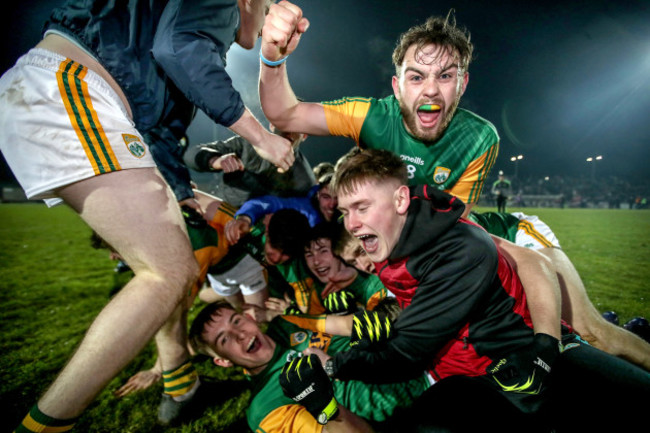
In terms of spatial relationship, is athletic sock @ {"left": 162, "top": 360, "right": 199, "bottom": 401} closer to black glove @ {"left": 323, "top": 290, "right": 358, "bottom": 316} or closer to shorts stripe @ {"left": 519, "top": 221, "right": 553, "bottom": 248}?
black glove @ {"left": 323, "top": 290, "right": 358, "bottom": 316}

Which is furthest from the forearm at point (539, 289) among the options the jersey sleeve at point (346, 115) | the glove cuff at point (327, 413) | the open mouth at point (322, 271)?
the open mouth at point (322, 271)

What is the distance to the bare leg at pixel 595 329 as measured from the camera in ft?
6.67

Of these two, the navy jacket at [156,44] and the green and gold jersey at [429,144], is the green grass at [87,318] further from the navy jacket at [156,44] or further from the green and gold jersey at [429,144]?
the green and gold jersey at [429,144]

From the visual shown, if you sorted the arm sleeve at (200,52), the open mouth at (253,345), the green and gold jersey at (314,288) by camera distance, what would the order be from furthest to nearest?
the green and gold jersey at (314,288) < the open mouth at (253,345) < the arm sleeve at (200,52)

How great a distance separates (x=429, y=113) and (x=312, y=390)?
6.53 feet

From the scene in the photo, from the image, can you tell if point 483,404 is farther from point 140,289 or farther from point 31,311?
point 31,311

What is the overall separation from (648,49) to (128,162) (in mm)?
66960

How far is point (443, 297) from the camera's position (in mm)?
1390

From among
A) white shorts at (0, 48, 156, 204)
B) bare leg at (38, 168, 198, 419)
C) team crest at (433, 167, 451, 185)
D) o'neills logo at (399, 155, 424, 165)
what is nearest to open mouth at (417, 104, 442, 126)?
o'neills logo at (399, 155, 424, 165)

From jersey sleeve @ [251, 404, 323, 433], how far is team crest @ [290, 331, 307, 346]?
1.91ft

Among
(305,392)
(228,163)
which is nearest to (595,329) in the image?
(305,392)

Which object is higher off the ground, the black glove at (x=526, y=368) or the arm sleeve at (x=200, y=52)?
the arm sleeve at (x=200, y=52)

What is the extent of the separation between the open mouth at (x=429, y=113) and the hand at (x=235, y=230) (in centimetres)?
187

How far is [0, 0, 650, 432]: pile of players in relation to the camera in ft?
3.57
